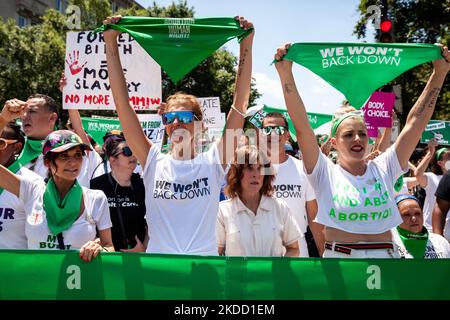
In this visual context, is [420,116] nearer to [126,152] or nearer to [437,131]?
[126,152]

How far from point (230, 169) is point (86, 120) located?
5767mm

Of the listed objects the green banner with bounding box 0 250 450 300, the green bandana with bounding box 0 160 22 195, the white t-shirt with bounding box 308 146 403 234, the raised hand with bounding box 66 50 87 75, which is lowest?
the green banner with bounding box 0 250 450 300

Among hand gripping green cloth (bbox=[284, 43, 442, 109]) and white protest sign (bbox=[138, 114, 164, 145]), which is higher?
hand gripping green cloth (bbox=[284, 43, 442, 109])

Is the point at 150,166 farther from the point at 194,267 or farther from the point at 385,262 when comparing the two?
the point at 385,262

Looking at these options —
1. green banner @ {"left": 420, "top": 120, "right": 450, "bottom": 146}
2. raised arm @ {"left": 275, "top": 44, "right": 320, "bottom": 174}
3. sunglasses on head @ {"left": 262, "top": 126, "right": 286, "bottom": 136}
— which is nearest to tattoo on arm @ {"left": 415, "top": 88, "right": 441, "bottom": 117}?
raised arm @ {"left": 275, "top": 44, "right": 320, "bottom": 174}

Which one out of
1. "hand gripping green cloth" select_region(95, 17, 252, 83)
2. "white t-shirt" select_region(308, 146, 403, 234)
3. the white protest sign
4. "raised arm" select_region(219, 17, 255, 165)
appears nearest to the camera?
"white t-shirt" select_region(308, 146, 403, 234)

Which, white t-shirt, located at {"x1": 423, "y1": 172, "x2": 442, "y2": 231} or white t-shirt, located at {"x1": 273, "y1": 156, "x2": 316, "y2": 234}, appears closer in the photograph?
white t-shirt, located at {"x1": 273, "y1": 156, "x2": 316, "y2": 234}

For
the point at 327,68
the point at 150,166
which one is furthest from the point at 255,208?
the point at 327,68

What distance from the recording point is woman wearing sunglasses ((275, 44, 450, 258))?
10.1ft

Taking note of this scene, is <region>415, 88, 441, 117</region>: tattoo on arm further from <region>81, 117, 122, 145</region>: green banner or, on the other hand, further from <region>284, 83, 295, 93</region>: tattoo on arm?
<region>81, 117, 122, 145</region>: green banner

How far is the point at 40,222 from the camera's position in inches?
126

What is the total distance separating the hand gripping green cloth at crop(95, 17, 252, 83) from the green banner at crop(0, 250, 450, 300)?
135cm

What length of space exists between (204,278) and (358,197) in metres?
1.08

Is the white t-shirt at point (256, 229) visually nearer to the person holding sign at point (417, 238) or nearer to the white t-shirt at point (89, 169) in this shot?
the person holding sign at point (417, 238)
